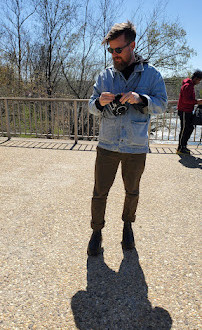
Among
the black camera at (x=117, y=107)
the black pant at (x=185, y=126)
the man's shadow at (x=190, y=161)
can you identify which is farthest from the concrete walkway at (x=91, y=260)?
the black pant at (x=185, y=126)

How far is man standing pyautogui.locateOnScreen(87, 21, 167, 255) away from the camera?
1.85 meters

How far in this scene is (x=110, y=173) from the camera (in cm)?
216

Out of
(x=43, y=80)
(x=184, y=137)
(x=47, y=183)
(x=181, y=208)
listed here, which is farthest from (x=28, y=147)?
(x=43, y=80)

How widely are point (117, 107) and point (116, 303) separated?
146 centimetres

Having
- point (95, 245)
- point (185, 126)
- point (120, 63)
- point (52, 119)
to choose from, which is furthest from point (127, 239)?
point (52, 119)

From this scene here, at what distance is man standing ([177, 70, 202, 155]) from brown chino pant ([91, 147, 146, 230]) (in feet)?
13.1

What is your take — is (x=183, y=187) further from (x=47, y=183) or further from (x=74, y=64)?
(x=74, y=64)

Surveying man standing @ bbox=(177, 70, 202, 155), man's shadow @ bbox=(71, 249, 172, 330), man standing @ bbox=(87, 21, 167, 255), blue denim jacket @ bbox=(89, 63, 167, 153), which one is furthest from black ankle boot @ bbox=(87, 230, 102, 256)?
man standing @ bbox=(177, 70, 202, 155)

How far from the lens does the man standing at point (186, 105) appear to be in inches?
214

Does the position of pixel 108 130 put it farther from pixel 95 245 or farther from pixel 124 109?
pixel 95 245

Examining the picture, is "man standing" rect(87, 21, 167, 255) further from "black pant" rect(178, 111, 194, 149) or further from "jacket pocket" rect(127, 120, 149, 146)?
"black pant" rect(178, 111, 194, 149)

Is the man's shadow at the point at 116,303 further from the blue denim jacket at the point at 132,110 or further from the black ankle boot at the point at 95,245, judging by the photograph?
the blue denim jacket at the point at 132,110

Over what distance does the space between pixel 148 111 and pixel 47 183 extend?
254 centimetres

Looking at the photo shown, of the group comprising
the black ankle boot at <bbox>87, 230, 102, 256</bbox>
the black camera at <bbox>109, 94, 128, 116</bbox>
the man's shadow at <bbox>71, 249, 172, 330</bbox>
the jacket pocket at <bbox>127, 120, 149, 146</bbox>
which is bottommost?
the man's shadow at <bbox>71, 249, 172, 330</bbox>
